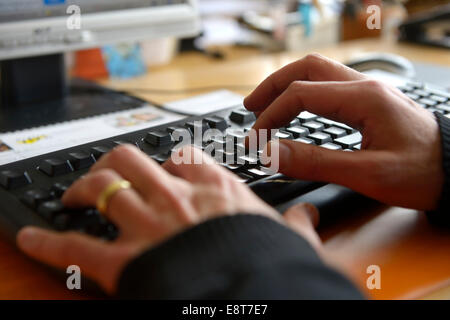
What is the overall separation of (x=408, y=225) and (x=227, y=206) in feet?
0.74

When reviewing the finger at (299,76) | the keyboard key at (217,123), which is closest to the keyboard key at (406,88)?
the finger at (299,76)

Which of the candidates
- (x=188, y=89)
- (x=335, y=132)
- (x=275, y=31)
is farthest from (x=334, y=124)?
(x=275, y=31)

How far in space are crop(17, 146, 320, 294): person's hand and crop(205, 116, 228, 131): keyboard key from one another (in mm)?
193

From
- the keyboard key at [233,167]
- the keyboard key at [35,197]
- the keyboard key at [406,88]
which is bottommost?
the keyboard key at [35,197]

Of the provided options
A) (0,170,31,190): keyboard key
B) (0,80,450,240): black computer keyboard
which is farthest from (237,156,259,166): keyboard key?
(0,170,31,190): keyboard key

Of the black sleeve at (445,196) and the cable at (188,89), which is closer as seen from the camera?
the black sleeve at (445,196)

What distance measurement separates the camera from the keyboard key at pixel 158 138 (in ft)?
1.86

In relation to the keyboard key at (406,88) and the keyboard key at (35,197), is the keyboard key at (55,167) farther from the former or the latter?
the keyboard key at (406,88)

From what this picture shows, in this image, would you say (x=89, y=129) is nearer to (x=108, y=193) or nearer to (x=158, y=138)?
(x=158, y=138)

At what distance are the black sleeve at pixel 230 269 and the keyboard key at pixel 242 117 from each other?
31cm

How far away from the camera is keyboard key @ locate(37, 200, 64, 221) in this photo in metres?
0.42

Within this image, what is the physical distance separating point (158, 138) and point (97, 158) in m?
0.07

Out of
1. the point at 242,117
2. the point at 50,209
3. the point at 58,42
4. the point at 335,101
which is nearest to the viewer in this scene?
the point at 50,209

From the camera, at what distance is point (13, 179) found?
18.9 inches
